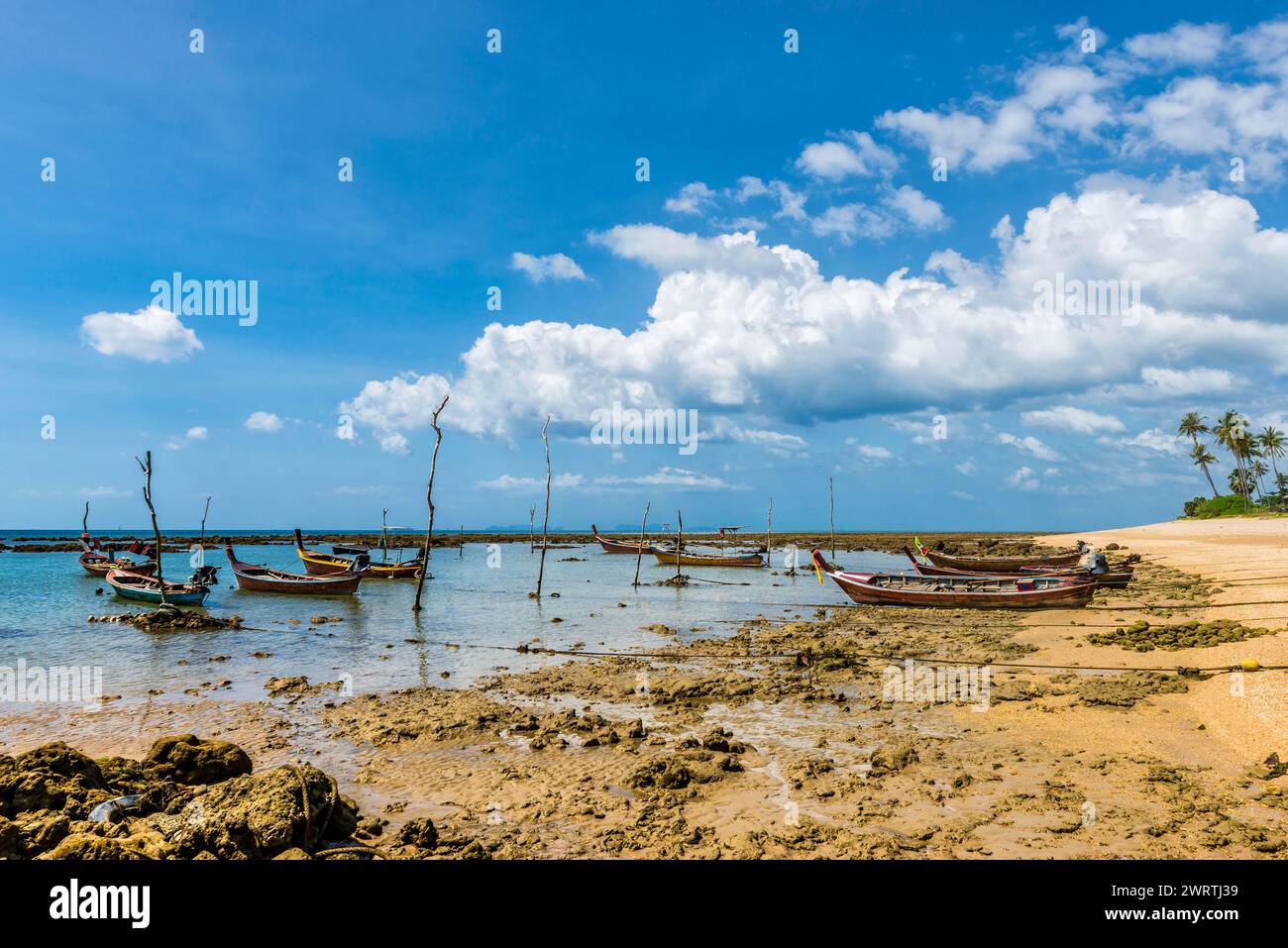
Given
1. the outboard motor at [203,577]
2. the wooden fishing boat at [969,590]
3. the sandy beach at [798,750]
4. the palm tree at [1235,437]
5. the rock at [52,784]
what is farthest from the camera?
the palm tree at [1235,437]

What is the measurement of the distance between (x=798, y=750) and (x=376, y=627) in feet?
69.1

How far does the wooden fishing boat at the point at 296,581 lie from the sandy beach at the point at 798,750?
21942mm

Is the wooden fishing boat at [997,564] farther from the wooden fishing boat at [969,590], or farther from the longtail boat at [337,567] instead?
the longtail boat at [337,567]

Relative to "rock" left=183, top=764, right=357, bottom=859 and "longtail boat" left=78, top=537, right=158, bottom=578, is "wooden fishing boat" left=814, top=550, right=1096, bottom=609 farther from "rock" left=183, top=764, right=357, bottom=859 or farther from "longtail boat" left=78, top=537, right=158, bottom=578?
"longtail boat" left=78, top=537, right=158, bottom=578

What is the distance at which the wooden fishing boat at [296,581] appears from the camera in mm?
37062

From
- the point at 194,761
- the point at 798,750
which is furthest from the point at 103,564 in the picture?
the point at 798,750

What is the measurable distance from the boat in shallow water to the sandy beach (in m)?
19.7

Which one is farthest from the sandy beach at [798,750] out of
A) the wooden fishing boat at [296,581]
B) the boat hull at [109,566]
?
the boat hull at [109,566]

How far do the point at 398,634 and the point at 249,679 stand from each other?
758 centimetres

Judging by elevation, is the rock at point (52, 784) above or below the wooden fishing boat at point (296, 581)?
above

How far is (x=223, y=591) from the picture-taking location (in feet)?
131
